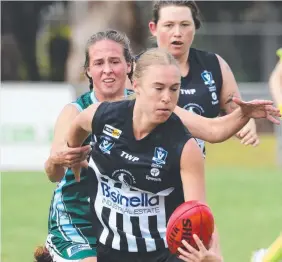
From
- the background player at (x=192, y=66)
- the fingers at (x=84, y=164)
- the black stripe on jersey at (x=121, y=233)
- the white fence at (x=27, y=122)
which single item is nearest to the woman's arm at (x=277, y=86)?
the background player at (x=192, y=66)

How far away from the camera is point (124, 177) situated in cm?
536

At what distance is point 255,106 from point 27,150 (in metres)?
10.2

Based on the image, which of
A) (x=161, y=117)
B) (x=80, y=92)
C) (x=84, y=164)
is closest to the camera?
(x=161, y=117)

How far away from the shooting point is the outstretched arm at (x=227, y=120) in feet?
16.5

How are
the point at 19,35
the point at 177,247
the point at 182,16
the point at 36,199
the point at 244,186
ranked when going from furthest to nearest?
the point at 19,35, the point at 244,186, the point at 36,199, the point at 182,16, the point at 177,247

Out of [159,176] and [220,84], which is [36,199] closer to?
[220,84]

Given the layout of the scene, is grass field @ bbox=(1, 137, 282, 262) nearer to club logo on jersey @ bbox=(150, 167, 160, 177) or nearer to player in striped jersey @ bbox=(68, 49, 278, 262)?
player in striped jersey @ bbox=(68, 49, 278, 262)

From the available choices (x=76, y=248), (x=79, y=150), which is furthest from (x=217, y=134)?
(x=76, y=248)

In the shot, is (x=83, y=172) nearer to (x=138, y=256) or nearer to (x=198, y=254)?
(x=138, y=256)

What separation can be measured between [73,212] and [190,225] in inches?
53.6

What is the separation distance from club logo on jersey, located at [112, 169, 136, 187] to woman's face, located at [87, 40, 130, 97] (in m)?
0.66

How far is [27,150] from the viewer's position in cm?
1502

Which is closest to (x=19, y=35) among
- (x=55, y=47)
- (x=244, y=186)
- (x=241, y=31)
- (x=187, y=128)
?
(x=55, y=47)

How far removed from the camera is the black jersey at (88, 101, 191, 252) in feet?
17.2
